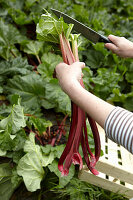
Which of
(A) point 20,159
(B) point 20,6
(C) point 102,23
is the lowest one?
(A) point 20,159

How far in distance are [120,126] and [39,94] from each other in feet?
3.78

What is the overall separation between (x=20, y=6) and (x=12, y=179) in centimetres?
194

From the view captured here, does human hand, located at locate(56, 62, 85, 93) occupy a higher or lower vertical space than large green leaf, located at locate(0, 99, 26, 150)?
higher

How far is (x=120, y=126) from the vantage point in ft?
2.25

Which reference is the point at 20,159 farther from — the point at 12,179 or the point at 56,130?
the point at 56,130

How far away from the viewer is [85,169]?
130 centimetres

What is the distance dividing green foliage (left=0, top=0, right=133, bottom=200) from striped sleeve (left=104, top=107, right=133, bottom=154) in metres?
0.50

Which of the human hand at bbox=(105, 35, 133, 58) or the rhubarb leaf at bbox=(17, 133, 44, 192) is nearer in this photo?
the human hand at bbox=(105, 35, 133, 58)

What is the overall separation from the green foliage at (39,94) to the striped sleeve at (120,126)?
19.7 inches

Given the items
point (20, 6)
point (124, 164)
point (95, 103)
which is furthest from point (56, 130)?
point (20, 6)

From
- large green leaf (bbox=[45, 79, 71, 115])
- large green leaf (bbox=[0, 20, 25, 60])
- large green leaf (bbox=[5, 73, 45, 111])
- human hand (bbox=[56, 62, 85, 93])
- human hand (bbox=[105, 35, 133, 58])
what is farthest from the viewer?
large green leaf (bbox=[0, 20, 25, 60])

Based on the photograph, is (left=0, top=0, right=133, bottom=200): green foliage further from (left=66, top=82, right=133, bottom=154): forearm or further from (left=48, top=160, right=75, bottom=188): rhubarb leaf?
(left=66, top=82, right=133, bottom=154): forearm

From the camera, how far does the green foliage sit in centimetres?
126

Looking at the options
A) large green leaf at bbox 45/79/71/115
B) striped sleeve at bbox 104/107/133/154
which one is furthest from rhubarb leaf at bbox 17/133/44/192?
striped sleeve at bbox 104/107/133/154
